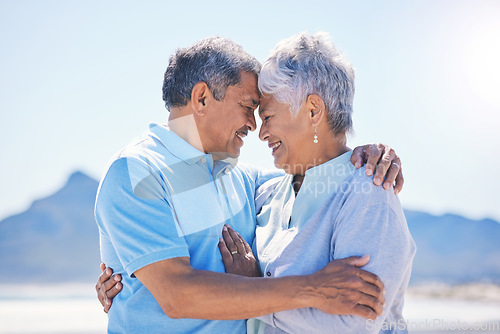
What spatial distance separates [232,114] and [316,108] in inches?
18.6

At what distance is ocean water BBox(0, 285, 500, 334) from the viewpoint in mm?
9719

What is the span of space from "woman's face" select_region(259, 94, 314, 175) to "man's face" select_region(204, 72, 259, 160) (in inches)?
3.1

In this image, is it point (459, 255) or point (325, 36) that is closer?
point (325, 36)

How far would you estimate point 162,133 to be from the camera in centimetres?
257

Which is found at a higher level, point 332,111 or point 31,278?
point 332,111

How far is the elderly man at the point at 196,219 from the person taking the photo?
2074 mm

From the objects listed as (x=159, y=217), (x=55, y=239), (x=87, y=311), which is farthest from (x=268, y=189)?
(x=55, y=239)

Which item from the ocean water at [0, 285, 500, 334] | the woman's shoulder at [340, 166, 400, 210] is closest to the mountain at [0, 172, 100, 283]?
the ocean water at [0, 285, 500, 334]

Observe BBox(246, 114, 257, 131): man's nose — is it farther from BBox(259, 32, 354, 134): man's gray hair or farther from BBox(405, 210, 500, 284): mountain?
BBox(405, 210, 500, 284): mountain

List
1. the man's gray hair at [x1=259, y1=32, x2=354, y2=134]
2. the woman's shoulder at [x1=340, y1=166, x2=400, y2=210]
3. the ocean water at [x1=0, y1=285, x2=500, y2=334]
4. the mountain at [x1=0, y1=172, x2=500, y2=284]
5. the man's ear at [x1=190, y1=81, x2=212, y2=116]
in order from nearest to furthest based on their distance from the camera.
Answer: the woman's shoulder at [x1=340, y1=166, x2=400, y2=210] → the man's gray hair at [x1=259, y1=32, x2=354, y2=134] → the man's ear at [x1=190, y1=81, x2=212, y2=116] → the ocean water at [x1=0, y1=285, x2=500, y2=334] → the mountain at [x1=0, y1=172, x2=500, y2=284]

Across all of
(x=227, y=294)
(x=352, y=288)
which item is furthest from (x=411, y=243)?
(x=227, y=294)

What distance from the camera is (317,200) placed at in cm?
240

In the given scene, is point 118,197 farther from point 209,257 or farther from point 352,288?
point 352,288

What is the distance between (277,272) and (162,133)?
2.94 ft
